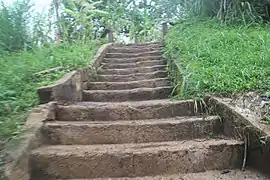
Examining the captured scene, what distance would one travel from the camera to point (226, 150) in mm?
→ 2137

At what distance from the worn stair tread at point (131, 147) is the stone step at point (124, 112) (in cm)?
43

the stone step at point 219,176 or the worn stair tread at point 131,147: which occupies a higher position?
the worn stair tread at point 131,147

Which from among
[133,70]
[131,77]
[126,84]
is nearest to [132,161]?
[126,84]

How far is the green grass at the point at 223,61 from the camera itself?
2643mm

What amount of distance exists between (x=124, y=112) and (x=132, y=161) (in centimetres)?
72

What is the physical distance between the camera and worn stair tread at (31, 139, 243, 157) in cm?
211

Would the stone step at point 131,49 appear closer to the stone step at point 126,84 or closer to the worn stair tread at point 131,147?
the stone step at point 126,84

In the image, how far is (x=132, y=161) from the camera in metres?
2.09

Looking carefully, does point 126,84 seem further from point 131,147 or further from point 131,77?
point 131,147

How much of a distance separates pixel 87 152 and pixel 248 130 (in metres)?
1.10

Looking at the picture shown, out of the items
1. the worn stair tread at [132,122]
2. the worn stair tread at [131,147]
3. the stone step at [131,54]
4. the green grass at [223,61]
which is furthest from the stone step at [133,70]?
the worn stair tread at [131,147]

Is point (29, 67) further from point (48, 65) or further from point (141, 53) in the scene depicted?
point (141, 53)

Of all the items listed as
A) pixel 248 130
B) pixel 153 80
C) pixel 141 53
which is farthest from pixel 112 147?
pixel 141 53

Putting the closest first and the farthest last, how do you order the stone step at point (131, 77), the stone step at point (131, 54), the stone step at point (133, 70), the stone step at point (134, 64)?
1. the stone step at point (131, 77)
2. the stone step at point (133, 70)
3. the stone step at point (134, 64)
4. the stone step at point (131, 54)
